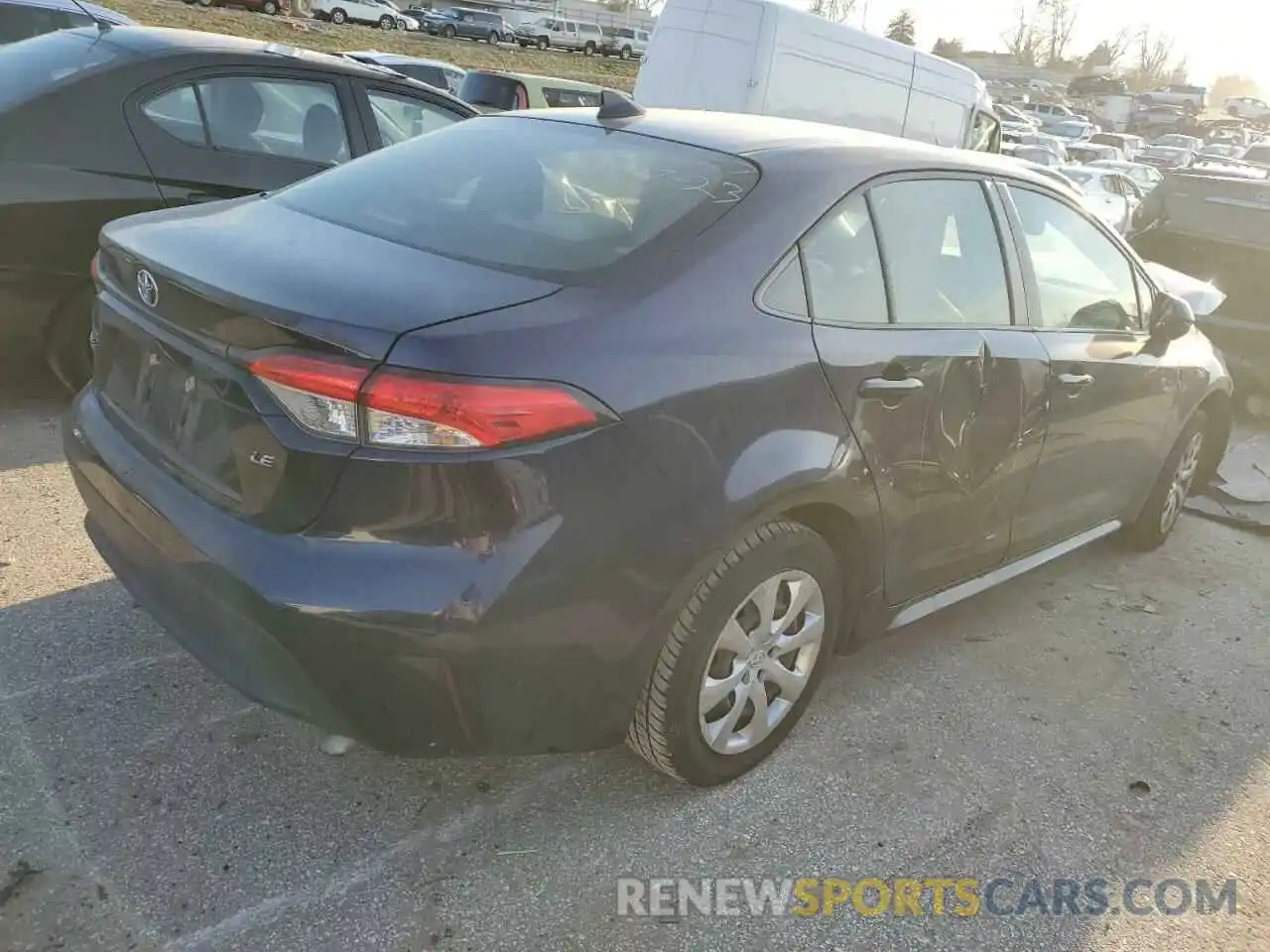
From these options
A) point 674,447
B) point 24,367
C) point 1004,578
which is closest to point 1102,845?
point 1004,578

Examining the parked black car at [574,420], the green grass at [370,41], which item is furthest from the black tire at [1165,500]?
the green grass at [370,41]

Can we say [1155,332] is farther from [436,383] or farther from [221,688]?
[221,688]

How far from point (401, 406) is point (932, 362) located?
5.29 ft

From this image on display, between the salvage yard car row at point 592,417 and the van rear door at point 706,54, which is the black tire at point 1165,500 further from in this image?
the van rear door at point 706,54

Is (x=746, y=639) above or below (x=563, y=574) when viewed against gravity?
below

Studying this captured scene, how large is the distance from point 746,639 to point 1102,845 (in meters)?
1.13

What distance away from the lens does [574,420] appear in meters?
2.14

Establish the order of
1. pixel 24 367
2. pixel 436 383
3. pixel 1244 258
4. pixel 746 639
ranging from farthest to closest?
pixel 1244 258, pixel 24 367, pixel 746 639, pixel 436 383

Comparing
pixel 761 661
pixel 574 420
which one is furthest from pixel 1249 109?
pixel 574 420

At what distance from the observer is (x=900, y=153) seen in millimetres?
3086

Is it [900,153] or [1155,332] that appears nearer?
[900,153]

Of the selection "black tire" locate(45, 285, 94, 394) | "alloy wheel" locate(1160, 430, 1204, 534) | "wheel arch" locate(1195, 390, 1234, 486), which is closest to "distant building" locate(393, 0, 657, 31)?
"black tire" locate(45, 285, 94, 394)

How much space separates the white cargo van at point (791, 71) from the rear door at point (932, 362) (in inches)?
285

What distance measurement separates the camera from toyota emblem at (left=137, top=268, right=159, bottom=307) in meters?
2.43
